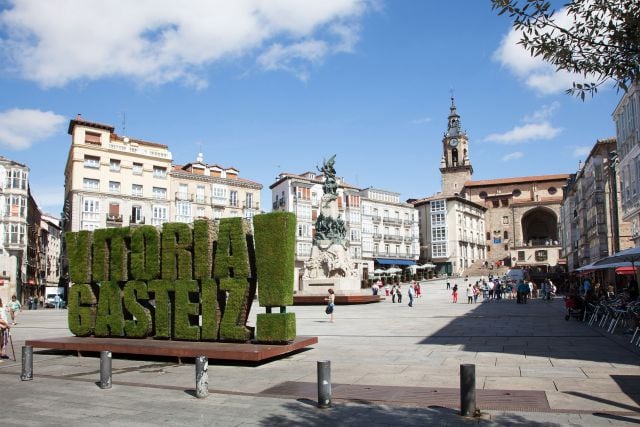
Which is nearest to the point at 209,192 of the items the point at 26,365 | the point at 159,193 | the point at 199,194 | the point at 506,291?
the point at 199,194

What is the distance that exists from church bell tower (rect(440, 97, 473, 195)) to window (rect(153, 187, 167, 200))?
6549cm

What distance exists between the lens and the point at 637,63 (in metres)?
6.95

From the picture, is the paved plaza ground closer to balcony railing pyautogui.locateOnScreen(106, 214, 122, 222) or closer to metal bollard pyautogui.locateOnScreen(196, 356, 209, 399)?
metal bollard pyautogui.locateOnScreen(196, 356, 209, 399)

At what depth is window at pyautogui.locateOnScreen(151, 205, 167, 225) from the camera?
63891 mm

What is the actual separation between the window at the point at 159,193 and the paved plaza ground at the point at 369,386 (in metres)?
49.9

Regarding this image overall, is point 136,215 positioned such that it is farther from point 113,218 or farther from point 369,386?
point 369,386

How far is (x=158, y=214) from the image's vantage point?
64375mm

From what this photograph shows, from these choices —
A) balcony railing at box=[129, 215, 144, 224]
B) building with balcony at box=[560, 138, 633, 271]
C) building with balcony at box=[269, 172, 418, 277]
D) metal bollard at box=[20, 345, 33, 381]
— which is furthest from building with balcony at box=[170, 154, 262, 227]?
metal bollard at box=[20, 345, 33, 381]

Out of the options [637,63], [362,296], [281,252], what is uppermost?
[637,63]

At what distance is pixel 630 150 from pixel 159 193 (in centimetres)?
5020

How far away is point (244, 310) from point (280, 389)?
432 cm

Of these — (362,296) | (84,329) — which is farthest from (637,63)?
(362,296)

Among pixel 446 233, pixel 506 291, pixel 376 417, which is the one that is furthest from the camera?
pixel 446 233

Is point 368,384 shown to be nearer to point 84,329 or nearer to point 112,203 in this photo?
point 84,329
